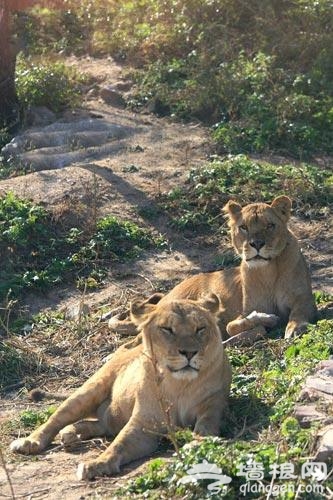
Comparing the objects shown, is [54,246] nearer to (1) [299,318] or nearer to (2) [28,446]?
(1) [299,318]

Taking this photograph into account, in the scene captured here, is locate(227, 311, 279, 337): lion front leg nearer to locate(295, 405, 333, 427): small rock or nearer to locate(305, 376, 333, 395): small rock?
locate(305, 376, 333, 395): small rock

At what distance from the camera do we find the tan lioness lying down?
32.4 feet

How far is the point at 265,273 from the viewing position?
32.9 ft

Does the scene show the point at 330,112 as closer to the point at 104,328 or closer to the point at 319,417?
the point at 104,328

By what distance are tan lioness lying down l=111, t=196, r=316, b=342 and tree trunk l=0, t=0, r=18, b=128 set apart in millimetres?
5807

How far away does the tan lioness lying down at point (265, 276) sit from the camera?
32.4 ft

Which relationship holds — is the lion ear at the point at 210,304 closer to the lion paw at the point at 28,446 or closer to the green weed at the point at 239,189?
the lion paw at the point at 28,446

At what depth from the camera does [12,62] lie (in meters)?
15.5

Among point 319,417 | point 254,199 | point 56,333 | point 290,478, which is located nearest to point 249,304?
point 56,333

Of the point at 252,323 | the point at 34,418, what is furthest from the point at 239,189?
the point at 34,418

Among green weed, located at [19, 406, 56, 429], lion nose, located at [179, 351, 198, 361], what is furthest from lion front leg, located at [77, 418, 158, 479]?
green weed, located at [19, 406, 56, 429]

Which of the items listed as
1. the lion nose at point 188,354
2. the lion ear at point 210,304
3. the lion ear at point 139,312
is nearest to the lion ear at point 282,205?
the lion ear at point 210,304

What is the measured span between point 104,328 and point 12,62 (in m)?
5.92

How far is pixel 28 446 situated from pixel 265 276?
2817 millimetres
